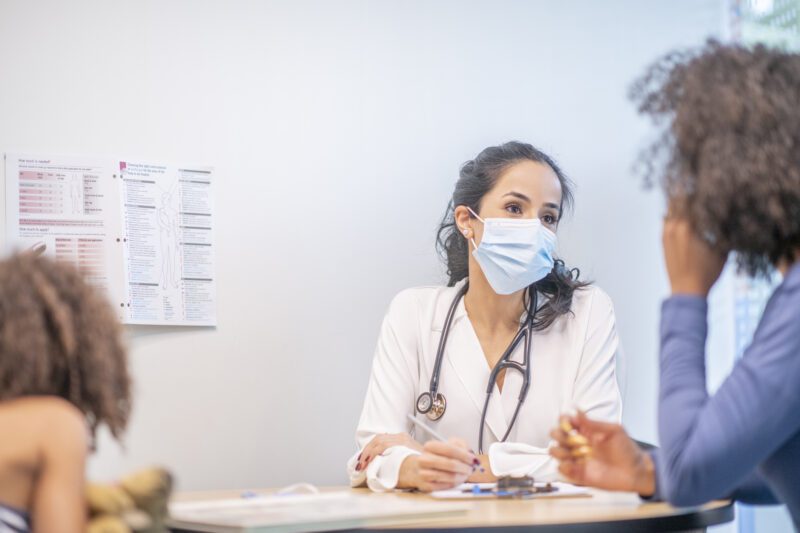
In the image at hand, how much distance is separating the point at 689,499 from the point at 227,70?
1934mm

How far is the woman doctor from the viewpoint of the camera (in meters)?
2.41

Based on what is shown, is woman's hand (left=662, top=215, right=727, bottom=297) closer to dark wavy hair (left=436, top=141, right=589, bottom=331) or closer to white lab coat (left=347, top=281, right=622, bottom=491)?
white lab coat (left=347, top=281, right=622, bottom=491)

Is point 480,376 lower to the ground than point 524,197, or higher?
lower

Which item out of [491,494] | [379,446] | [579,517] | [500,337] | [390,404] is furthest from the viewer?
[500,337]

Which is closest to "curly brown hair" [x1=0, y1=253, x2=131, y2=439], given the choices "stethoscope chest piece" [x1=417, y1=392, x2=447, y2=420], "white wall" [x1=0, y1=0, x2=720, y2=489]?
"stethoscope chest piece" [x1=417, y1=392, x2=447, y2=420]

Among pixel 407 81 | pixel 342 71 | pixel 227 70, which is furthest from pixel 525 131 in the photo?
pixel 227 70

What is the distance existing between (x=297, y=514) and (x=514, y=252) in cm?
135

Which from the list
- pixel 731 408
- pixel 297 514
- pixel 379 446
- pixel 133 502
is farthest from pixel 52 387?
pixel 379 446

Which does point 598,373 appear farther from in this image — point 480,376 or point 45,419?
point 45,419

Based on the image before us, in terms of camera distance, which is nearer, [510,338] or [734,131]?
[734,131]

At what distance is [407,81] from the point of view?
9.62 ft

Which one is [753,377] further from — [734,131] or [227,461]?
[227,461]

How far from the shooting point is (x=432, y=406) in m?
2.43

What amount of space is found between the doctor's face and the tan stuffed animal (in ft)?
5.31
